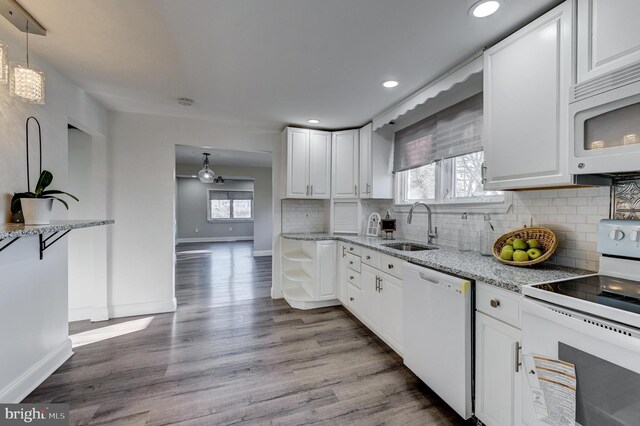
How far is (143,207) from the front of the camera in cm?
331

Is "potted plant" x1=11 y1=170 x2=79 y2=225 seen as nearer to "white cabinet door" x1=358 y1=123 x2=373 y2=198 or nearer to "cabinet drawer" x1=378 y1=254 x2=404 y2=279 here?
"cabinet drawer" x1=378 y1=254 x2=404 y2=279

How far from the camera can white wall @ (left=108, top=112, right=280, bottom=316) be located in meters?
3.22

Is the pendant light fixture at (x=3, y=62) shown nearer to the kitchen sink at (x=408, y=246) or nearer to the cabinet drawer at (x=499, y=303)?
the cabinet drawer at (x=499, y=303)

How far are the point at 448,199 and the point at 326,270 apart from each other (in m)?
1.64

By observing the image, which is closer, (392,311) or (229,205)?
(392,311)

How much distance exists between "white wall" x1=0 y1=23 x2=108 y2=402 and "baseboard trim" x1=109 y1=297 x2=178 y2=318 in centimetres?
87

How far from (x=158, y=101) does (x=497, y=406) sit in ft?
12.1

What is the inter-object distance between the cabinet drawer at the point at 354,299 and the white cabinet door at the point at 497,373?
145cm

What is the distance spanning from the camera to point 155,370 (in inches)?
85.0

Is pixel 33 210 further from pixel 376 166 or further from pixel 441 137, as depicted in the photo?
pixel 441 137

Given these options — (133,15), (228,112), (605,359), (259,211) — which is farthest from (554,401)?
(259,211)

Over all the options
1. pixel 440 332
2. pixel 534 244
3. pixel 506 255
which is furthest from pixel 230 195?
pixel 534 244

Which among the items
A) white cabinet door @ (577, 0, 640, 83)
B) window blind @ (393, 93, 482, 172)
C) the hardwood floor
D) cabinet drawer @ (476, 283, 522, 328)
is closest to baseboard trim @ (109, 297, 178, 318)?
the hardwood floor

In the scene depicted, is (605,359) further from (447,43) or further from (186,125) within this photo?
(186,125)
